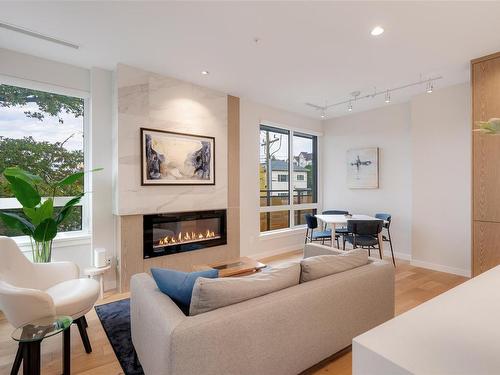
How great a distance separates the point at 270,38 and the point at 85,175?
288 cm

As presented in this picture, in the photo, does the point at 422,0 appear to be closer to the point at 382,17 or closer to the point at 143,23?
the point at 382,17

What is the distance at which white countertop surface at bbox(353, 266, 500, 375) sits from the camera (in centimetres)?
63

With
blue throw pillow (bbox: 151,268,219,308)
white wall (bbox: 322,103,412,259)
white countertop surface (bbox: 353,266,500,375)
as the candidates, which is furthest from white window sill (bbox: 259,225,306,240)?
white countertop surface (bbox: 353,266,500,375)

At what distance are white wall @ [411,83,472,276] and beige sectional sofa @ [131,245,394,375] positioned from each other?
2698 millimetres

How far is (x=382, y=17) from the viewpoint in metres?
2.43

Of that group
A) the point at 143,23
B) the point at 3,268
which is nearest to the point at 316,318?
the point at 3,268

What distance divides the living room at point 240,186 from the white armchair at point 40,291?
0.05 feet

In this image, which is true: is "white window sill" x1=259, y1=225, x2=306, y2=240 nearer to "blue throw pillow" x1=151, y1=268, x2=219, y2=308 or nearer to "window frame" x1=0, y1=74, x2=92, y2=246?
"window frame" x1=0, y1=74, x2=92, y2=246

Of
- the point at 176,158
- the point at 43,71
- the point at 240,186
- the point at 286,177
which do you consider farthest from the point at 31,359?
the point at 286,177

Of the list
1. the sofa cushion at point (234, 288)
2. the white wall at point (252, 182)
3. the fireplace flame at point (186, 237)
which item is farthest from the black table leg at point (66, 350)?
the white wall at point (252, 182)

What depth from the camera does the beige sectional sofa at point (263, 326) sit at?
1.32m

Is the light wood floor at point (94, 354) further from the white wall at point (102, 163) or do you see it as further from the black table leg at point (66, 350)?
the white wall at point (102, 163)

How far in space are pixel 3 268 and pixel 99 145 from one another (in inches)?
70.0

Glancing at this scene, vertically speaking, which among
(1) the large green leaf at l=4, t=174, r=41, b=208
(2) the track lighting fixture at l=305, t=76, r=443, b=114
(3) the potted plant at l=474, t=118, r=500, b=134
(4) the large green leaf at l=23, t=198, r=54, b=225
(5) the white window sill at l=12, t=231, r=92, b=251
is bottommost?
(5) the white window sill at l=12, t=231, r=92, b=251
